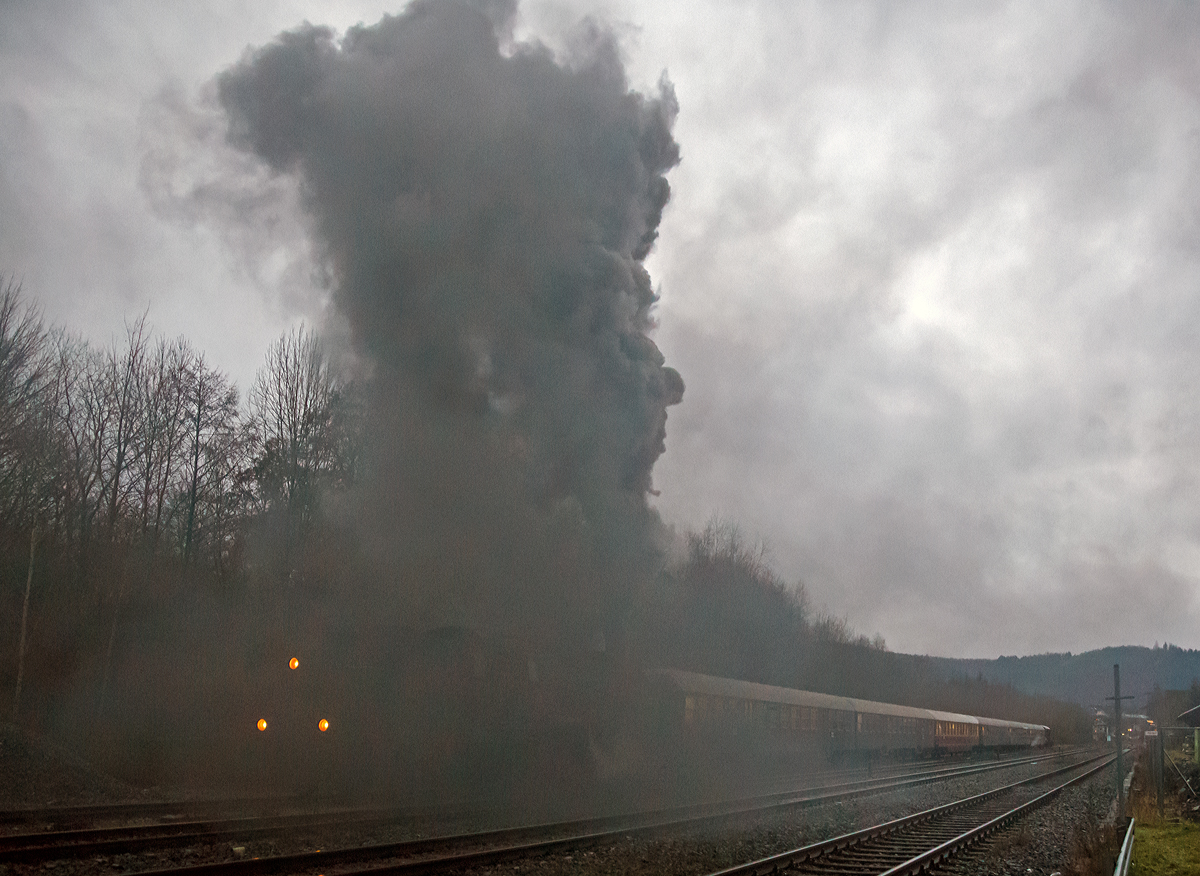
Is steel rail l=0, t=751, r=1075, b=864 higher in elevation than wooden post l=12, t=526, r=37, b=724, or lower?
lower

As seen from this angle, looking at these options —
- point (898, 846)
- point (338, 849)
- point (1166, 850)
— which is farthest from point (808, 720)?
point (338, 849)

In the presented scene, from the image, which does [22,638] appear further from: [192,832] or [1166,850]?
[1166,850]

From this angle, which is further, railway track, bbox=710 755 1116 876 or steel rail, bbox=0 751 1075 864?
railway track, bbox=710 755 1116 876

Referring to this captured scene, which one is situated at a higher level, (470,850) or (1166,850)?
(470,850)

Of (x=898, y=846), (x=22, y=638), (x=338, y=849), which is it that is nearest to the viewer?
(x=338, y=849)

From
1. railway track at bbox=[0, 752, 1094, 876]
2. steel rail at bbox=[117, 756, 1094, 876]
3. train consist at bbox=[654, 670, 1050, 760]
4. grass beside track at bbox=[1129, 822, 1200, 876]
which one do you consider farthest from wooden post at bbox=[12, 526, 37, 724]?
grass beside track at bbox=[1129, 822, 1200, 876]

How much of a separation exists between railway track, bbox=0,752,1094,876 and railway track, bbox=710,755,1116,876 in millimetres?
2342

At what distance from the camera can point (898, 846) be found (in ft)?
44.2

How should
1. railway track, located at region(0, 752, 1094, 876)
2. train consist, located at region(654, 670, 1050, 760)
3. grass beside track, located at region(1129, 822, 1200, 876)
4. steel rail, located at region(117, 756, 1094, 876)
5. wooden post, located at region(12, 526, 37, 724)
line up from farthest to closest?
train consist, located at region(654, 670, 1050, 760), wooden post, located at region(12, 526, 37, 724), grass beside track, located at region(1129, 822, 1200, 876), railway track, located at region(0, 752, 1094, 876), steel rail, located at region(117, 756, 1094, 876)

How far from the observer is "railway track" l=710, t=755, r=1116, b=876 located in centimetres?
1086

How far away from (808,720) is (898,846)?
709 inches

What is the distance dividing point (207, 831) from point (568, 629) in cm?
1096

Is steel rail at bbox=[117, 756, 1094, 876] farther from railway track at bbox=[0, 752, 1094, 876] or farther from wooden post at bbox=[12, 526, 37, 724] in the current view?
wooden post at bbox=[12, 526, 37, 724]

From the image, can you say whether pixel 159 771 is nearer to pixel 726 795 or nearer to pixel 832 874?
pixel 726 795
